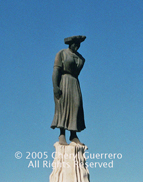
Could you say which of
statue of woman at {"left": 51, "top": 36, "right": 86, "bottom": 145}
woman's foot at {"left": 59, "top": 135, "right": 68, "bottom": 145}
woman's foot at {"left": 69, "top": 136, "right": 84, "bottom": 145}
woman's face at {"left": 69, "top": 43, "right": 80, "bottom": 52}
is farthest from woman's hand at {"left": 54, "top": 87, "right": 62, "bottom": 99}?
woman's face at {"left": 69, "top": 43, "right": 80, "bottom": 52}

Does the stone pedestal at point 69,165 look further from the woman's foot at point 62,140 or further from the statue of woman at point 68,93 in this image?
the statue of woman at point 68,93

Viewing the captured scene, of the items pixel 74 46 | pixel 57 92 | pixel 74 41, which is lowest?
pixel 57 92

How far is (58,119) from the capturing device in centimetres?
1146

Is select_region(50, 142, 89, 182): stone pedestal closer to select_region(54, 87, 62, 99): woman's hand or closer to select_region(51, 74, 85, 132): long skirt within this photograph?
select_region(51, 74, 85, 132): long skirt

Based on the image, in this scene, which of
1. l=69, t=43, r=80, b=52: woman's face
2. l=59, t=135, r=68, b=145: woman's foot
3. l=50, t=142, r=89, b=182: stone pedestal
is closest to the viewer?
l=50, t=142, r=89, b=182: stone pedestal

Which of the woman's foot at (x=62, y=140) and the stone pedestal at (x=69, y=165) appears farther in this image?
the woman's foot at (x=62, y=140)

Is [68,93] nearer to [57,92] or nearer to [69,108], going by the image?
[57,92]

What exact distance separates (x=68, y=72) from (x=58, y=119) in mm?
1776

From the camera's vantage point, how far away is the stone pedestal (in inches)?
413

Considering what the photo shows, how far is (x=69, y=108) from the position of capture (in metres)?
11.6

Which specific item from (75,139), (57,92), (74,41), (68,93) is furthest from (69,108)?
(74,41)

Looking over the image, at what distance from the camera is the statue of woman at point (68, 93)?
11438 mm

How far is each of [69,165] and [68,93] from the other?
2.55 meters

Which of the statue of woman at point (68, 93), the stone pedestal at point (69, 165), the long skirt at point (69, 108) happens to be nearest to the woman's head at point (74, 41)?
the statue of woman at point (68, 93)
